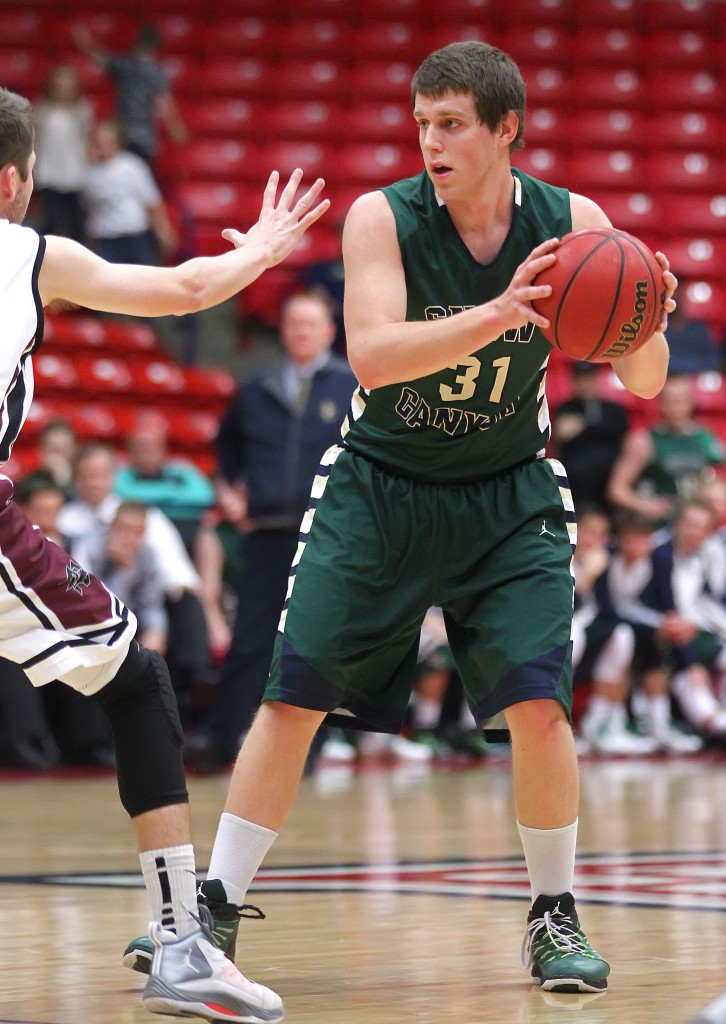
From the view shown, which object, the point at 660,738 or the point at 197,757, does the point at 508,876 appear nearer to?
the point at 197,757

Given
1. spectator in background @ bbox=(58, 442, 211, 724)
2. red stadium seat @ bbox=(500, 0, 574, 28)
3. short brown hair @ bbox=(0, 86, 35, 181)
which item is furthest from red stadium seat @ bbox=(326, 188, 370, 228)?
short brown hair @ bbox=(0, 86, 35, 181)

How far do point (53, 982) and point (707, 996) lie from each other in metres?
1.17

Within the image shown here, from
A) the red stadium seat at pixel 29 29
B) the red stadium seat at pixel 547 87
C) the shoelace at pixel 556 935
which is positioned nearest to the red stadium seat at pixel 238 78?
the red stadium seat at pixel 29 29

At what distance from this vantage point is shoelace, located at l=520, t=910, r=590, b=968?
130 inches

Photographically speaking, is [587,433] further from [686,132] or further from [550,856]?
[550,856]

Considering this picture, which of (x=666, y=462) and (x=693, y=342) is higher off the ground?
(x=693, y=342)

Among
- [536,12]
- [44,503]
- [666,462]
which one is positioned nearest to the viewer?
[44,503]

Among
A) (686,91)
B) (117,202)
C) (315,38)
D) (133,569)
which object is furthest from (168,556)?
(686,91)

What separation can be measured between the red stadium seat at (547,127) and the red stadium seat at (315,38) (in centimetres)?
Result: 172

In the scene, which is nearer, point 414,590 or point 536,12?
point 414,590

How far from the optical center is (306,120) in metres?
14.8

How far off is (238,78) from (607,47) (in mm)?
3408

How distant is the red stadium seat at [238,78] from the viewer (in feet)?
48.5

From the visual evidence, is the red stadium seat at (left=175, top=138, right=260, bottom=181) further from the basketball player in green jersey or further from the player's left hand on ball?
the player's left hand on ball
